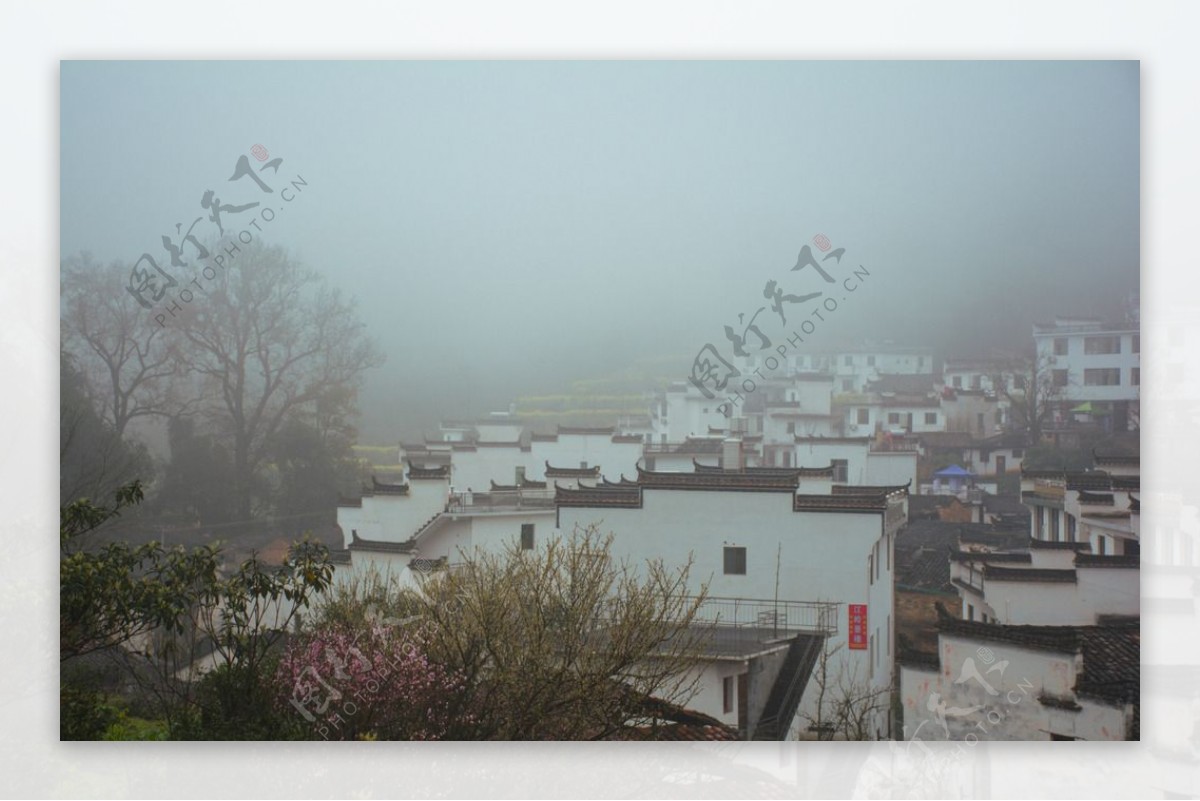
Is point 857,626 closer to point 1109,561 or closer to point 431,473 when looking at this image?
point 1109,561

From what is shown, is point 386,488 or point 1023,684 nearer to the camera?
point 1023,684

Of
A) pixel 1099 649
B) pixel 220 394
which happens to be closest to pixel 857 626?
pixel 1099 649

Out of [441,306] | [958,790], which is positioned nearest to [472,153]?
[441,306]

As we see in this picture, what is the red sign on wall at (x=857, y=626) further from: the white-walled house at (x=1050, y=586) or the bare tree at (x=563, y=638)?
the bare tree at (x=563, y=638)

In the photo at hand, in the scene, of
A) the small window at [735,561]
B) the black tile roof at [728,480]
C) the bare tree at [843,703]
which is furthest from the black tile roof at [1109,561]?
the small window at [735,561]

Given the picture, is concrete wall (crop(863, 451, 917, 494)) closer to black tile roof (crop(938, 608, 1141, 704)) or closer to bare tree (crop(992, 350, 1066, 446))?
bare tree (crop(992, 350, 1066, 446))
